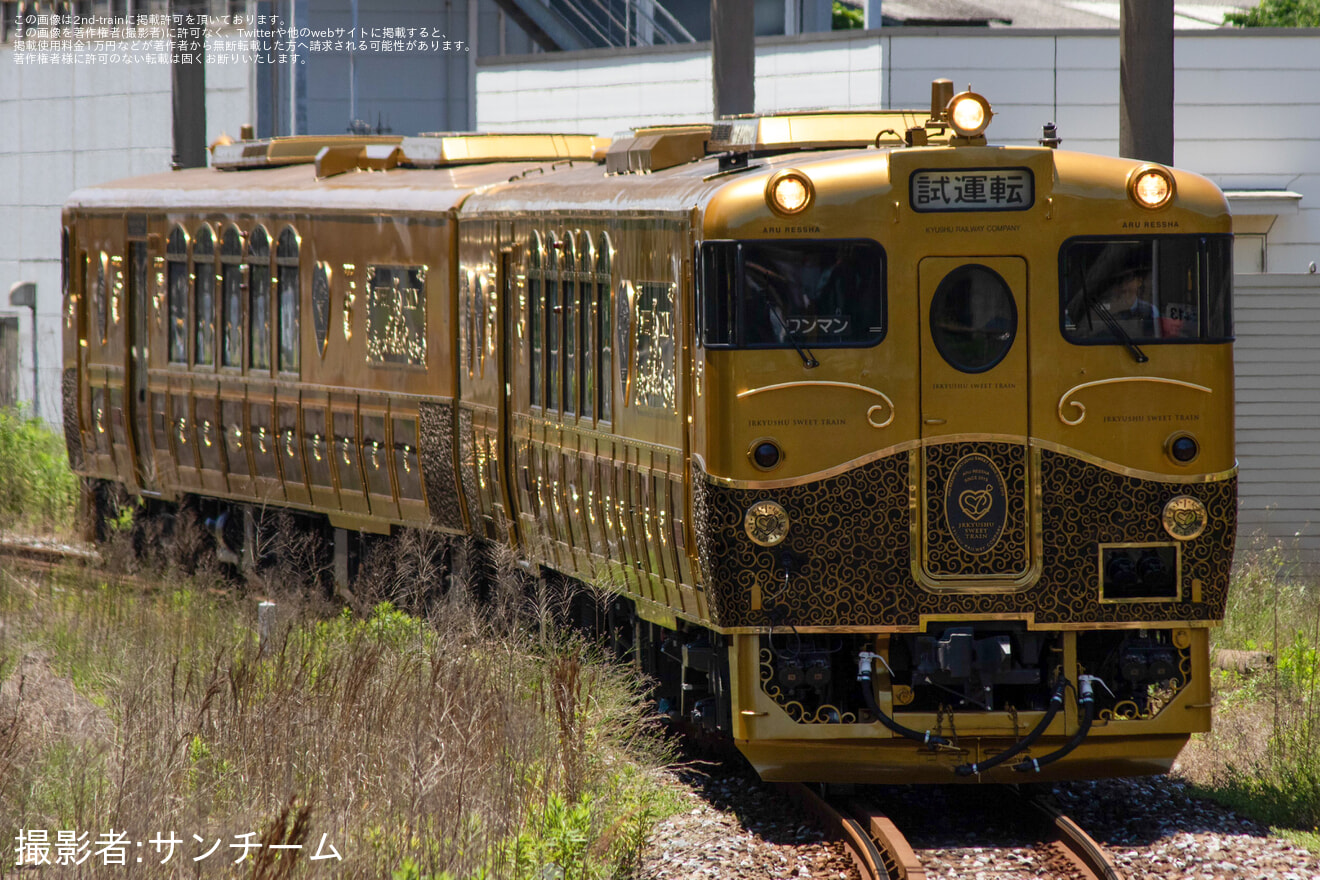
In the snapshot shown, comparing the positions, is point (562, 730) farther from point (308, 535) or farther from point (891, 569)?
point (308, 535)

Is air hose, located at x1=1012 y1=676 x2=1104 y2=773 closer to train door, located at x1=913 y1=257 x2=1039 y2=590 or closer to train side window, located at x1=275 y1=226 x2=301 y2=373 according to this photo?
train door, located at x1=913 y1=257 x2=1039 y2=590

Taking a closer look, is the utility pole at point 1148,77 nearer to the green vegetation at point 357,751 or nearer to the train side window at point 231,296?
the green vegetation at point 357,751

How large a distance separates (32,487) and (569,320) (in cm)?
1060

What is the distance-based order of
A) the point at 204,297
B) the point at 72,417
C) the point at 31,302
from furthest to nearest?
the point at 31,302
the point at 72,417
the point at 204,297

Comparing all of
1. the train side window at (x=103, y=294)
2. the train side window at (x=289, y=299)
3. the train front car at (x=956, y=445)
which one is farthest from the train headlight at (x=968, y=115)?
the train side window at (x=103, y=294)

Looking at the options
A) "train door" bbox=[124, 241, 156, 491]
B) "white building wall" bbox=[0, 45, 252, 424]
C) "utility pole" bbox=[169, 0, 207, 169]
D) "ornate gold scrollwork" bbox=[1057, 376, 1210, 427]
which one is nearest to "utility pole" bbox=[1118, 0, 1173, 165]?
"ornate gold scrollwork" bbox=[1057, 376, 1210, 427]

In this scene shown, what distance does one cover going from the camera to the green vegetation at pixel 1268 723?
9.09m

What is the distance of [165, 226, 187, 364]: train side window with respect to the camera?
53.5ft

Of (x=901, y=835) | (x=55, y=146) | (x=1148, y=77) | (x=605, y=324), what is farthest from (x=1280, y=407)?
(x=55, y=146)

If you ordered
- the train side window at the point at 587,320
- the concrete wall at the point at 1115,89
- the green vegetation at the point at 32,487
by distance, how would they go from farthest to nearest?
the green vegetation at the point at 32,487 < the concrete wall at the point at 1115,89 < the train side window at the point at 587,320

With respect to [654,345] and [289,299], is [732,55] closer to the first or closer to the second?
[289,299]

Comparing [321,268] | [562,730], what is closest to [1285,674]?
[562,730]

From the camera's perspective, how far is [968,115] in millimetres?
9047

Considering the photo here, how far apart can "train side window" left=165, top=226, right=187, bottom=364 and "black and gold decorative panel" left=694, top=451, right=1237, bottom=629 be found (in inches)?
331
